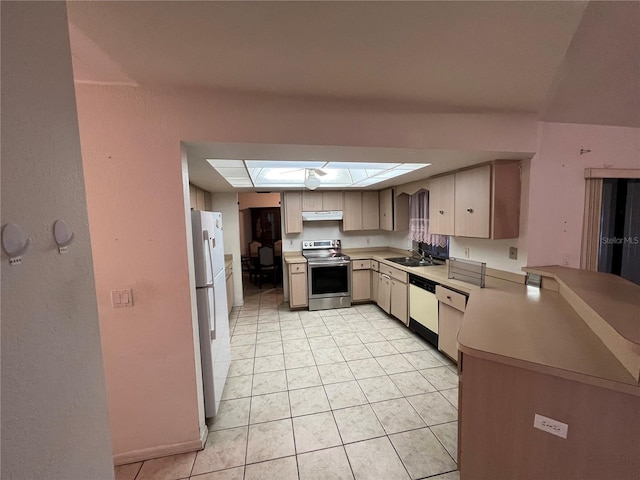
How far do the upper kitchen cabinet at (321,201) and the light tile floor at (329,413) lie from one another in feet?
7.00

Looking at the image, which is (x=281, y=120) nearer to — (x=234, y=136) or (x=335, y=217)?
(x=234, y=136)

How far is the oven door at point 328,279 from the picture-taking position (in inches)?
168

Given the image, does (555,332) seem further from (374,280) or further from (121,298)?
(374,280)

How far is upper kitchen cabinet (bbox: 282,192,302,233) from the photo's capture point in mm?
4559

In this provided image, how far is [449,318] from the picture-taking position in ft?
8.64

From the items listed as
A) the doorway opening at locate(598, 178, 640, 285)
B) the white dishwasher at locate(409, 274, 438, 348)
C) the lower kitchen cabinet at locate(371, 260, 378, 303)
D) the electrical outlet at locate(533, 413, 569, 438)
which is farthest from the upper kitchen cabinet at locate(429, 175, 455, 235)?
the electrical outlet at locate(533, 413, 569, 438)

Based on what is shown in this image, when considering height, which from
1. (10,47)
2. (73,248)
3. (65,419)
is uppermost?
(10,47)

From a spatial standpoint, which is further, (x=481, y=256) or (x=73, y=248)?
(x=481, y=256)

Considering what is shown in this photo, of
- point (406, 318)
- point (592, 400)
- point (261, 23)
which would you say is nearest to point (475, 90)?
point (261, 23)

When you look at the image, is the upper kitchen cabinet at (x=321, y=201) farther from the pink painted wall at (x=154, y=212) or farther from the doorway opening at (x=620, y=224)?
the doorway opening at (x=620, y=224)

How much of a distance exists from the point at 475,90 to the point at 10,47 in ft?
6.91

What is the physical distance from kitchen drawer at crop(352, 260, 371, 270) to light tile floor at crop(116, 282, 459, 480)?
1232mm

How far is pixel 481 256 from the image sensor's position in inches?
110

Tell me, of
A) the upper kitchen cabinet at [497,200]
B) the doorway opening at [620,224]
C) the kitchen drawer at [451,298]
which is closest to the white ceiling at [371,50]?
the upper kitchen cabinet at [497,200]
